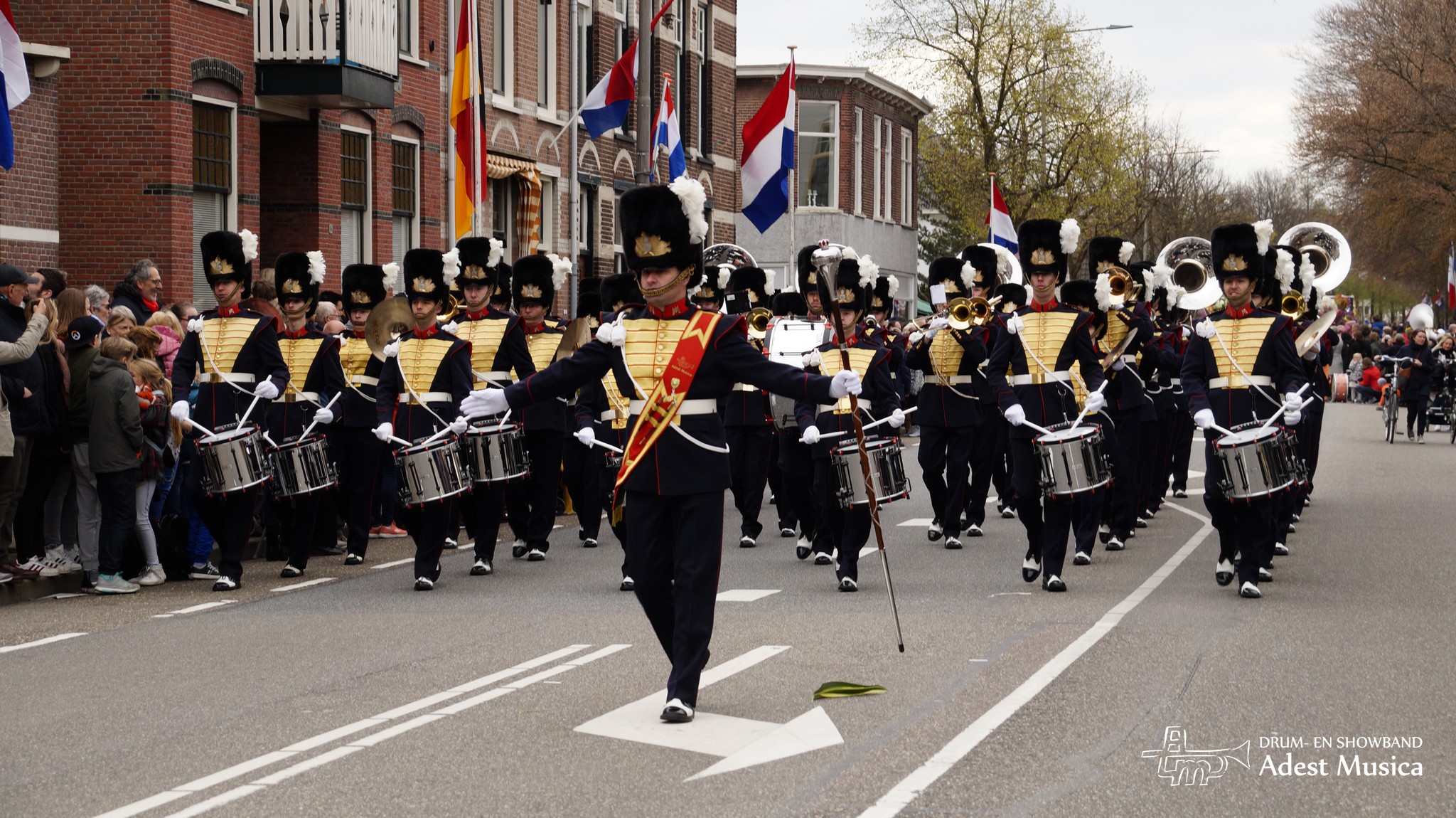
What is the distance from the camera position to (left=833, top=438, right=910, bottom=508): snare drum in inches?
492

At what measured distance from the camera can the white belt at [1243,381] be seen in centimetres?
1223

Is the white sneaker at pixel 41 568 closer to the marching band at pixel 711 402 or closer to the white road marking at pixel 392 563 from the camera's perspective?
the marching band at pixel 711 402

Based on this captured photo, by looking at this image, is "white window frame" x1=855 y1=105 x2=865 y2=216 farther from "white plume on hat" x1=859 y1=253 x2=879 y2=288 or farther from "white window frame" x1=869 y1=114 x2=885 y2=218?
"white plume on hat" x1=859 y1=253 x2=879 y2=288

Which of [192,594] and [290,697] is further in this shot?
[192,594]

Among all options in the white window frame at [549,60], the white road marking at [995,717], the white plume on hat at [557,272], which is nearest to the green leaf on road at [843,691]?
the white road marking at [995,717]

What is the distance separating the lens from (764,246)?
50.4m

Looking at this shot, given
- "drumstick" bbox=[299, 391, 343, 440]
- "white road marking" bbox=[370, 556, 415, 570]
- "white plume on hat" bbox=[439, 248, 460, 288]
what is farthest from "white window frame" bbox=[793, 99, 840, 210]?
"white plume on hat" bbox=[439, 248, 460, 288]

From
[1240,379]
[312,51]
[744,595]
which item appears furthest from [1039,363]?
[312,51]

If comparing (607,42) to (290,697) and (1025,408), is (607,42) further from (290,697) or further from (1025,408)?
(290,697)

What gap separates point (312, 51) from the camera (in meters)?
22.9

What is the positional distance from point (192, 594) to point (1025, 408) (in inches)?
224

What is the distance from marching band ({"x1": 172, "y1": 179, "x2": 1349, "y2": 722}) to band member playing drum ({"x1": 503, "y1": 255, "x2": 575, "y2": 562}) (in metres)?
0.02

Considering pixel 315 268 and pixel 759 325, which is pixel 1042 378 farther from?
pixel 315 268

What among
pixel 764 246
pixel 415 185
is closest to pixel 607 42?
pixel 415 185
